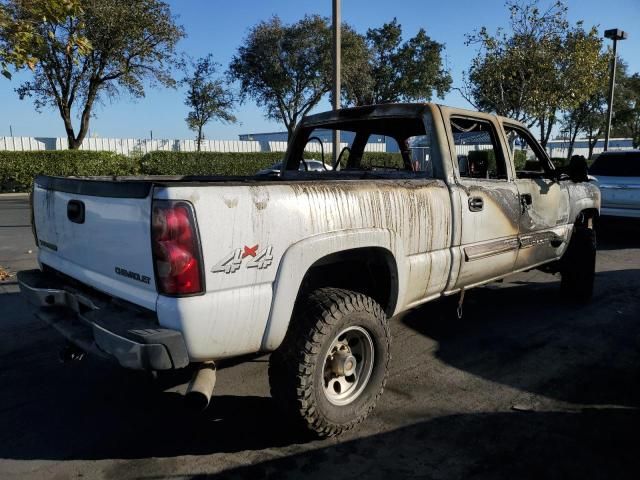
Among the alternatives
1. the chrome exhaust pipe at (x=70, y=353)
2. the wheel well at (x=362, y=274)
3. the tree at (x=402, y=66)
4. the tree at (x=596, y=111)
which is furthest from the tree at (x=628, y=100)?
the chrome exhaust pipe at (x=70, y=353)

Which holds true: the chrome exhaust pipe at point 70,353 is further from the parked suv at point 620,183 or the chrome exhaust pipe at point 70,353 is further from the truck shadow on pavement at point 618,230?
the parked suv at point 620,183

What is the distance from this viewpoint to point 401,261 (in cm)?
335

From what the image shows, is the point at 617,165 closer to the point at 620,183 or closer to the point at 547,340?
the point at 620,183

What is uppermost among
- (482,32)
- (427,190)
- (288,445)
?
(482,32)

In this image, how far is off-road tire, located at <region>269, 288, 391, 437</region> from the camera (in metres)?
2.79

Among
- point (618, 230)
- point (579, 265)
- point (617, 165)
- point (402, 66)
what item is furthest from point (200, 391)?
point (402, 66)

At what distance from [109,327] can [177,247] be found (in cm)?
53

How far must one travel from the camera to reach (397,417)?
10.8 ft

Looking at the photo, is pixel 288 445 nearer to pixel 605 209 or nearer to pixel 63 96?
pixel 605 209

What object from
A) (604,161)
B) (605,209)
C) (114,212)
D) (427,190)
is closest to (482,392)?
(427,190)

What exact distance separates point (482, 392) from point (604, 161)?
8.28m

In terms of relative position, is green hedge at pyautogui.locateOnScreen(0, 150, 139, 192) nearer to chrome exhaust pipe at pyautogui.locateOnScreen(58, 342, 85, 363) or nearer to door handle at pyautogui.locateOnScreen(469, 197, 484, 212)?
chrome exhaust pipe at pyautogui.locateOnScreen(58, 342, 85, 363)

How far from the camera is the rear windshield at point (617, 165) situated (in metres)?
9.57

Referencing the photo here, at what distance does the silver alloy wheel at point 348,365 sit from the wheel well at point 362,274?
14.5 inches
